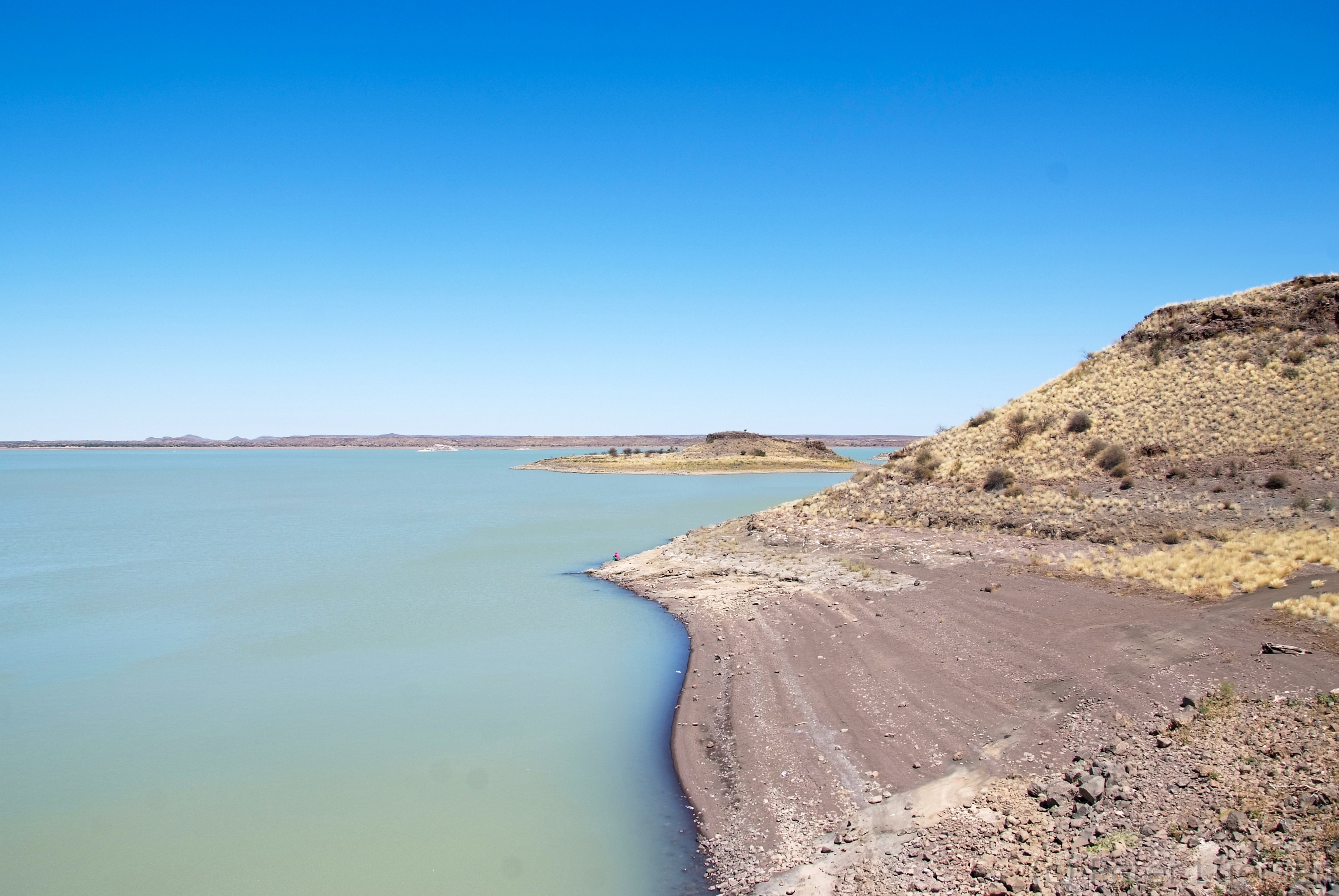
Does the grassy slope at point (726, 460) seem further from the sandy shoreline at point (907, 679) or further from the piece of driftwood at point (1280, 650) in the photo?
the piece of driftwood at point (1280, 650)

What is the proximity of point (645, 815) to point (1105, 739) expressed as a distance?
5549 millimetres

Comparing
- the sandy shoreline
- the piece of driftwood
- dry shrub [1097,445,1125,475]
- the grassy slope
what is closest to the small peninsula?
the grassy slope

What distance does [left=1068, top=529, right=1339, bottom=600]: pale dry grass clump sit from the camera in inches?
609

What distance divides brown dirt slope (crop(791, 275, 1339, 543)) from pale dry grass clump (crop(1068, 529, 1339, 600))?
5.14 ft

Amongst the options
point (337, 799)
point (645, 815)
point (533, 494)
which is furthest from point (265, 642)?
point (533, 494)

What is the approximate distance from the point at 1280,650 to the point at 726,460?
9678cm

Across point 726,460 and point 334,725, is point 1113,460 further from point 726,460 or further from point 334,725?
point 726,460

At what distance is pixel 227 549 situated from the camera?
34.4 metres

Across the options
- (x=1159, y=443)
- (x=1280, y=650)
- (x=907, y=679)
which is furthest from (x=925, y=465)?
(x=1280, y=650)

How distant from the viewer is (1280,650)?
10914 mm

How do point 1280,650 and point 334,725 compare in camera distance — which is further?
point 334,725

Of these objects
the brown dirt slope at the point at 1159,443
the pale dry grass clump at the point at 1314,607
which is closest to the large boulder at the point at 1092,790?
the pale dry grass clump at the point at 1314,607

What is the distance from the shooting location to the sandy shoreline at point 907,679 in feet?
28.8

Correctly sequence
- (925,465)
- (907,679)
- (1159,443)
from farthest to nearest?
(925,465) < (1159,443) < (907,679)
